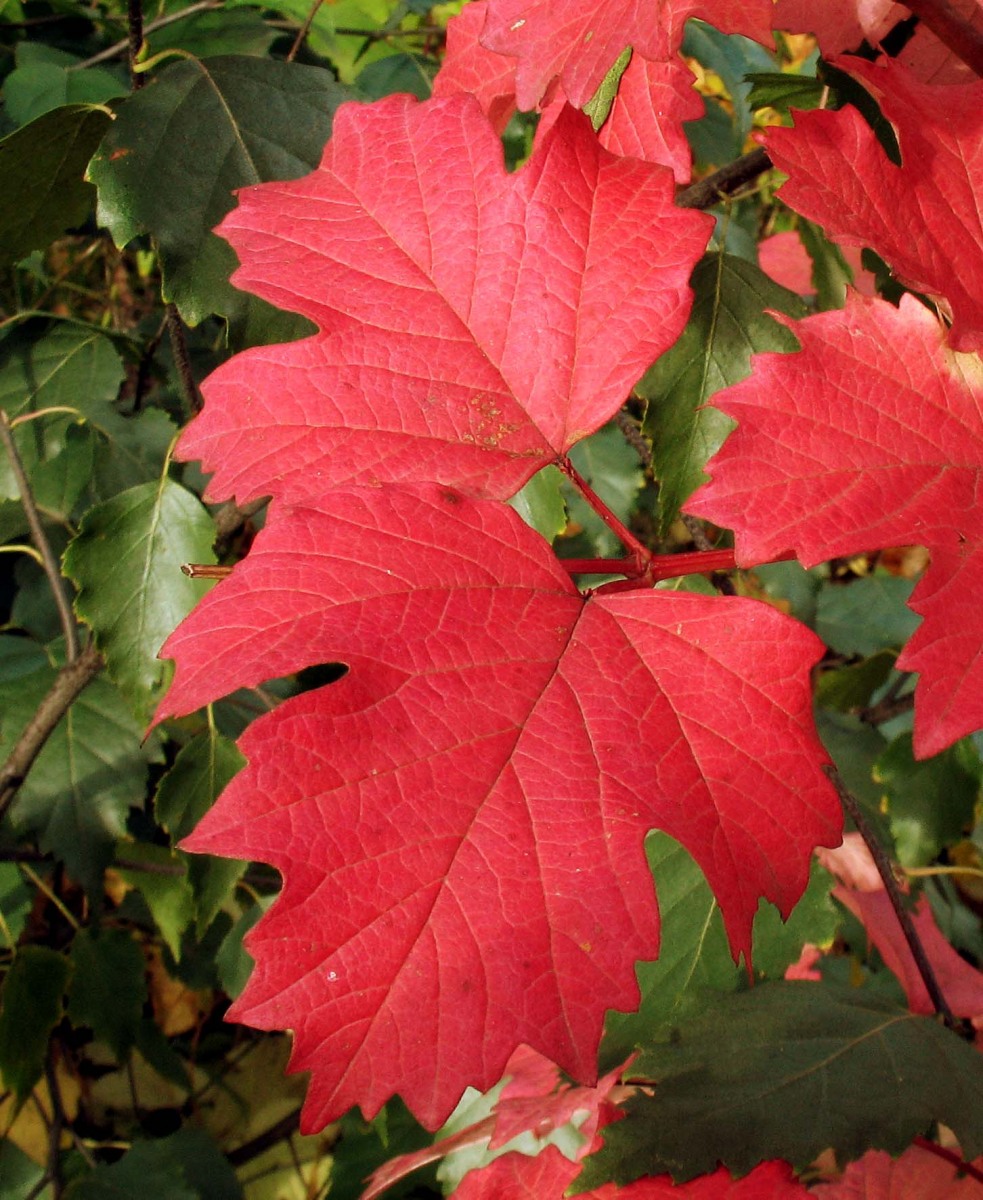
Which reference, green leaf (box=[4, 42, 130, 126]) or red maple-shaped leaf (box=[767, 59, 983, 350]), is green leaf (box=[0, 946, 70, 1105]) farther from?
red maple-shaped leaf (box=[767, 59, 983, 350])

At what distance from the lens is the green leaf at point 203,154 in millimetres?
641

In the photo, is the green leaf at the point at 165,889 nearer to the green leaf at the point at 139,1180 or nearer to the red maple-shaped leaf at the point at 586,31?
the green leaf at the point at 139,1180

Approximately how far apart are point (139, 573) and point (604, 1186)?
1.57ft

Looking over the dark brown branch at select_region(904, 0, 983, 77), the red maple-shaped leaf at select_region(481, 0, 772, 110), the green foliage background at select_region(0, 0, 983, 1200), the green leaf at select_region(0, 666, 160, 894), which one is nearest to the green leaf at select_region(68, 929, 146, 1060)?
the green foliage background at select_region(0, 0, 983, 1200)

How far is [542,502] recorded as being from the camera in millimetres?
667

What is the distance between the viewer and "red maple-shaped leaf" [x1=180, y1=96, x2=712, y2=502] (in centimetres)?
45

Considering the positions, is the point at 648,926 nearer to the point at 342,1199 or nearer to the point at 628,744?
the point at 628,744

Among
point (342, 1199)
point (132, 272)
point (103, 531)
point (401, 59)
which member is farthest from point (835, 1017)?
point (132, 272)

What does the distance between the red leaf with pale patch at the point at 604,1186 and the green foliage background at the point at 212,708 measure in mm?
15

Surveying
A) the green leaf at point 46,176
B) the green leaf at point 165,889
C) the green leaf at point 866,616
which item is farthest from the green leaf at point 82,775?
the green leaf at point 866,616

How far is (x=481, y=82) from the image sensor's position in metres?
0.61

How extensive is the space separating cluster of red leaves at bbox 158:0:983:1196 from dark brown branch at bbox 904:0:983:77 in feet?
0.05

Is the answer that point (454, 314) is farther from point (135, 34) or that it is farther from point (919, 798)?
point (919, 798)

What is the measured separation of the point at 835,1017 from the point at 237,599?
466 mm
